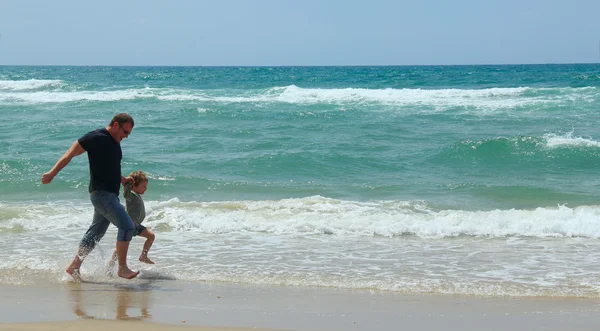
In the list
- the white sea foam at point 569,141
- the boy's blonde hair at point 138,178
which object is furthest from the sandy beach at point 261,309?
the white sea foam at point 569,141

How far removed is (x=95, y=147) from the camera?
5.77 meters

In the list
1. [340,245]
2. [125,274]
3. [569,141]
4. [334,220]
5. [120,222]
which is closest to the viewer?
[120,222]

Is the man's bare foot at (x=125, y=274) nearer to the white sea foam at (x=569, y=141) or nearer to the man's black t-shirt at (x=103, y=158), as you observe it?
the man's black t-shirt at (x=103, y=158)

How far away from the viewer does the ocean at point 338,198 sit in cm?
678

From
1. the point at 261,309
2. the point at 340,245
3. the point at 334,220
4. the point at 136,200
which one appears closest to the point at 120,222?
the point at 136,200

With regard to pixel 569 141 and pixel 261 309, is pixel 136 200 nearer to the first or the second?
pixel 261 309

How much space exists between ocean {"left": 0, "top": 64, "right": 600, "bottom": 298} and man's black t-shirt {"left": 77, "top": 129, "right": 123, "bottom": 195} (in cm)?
105

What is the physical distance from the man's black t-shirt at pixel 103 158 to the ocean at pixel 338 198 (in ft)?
3.45

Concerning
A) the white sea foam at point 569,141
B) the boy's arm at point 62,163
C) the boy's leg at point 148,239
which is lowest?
the boy's leg at point 148,239

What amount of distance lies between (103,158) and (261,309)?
1.88 metres

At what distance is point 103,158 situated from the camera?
19.1 ft

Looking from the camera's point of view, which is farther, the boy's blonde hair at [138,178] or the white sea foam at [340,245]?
the white sea foam at [340,245]

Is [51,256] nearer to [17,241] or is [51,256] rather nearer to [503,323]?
[17,241]

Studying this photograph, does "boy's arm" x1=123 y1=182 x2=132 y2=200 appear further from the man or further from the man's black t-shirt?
the man's black t-shirt
